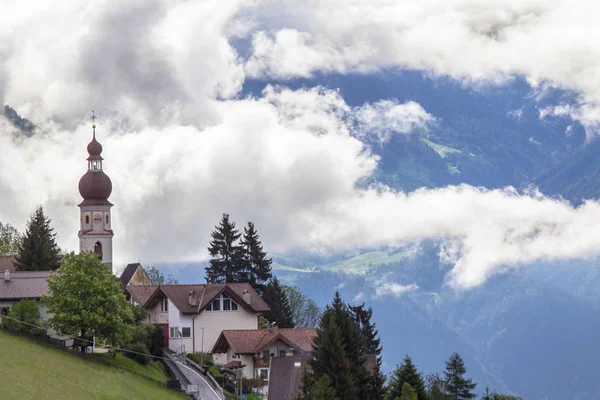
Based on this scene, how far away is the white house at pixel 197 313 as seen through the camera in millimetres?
101688

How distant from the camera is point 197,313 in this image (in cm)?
10144

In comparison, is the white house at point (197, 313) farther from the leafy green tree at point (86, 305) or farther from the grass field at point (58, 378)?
the grass field at point (58, 378)

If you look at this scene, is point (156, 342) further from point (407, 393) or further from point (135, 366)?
point (407, 393)

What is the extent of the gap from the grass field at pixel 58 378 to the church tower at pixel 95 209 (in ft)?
170

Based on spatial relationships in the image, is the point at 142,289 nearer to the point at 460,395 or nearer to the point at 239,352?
the point at 239,352

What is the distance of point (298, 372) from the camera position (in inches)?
3250

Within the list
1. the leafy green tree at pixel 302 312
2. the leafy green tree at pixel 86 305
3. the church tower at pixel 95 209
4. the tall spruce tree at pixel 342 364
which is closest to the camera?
the tall spruce tree at pixel 342 364

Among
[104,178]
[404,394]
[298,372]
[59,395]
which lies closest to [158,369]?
[298,372]

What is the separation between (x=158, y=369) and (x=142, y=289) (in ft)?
95.1

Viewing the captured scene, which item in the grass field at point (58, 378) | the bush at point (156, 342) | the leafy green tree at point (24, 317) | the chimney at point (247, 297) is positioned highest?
the chimney at point (247, 297)

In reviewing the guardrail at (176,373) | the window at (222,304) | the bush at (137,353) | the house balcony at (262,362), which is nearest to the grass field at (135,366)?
the bush at (137,353)

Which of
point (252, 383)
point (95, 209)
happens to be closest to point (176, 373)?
point (252, 383)

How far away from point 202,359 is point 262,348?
5652 mm

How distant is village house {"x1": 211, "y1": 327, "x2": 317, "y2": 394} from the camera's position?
3600 inches
